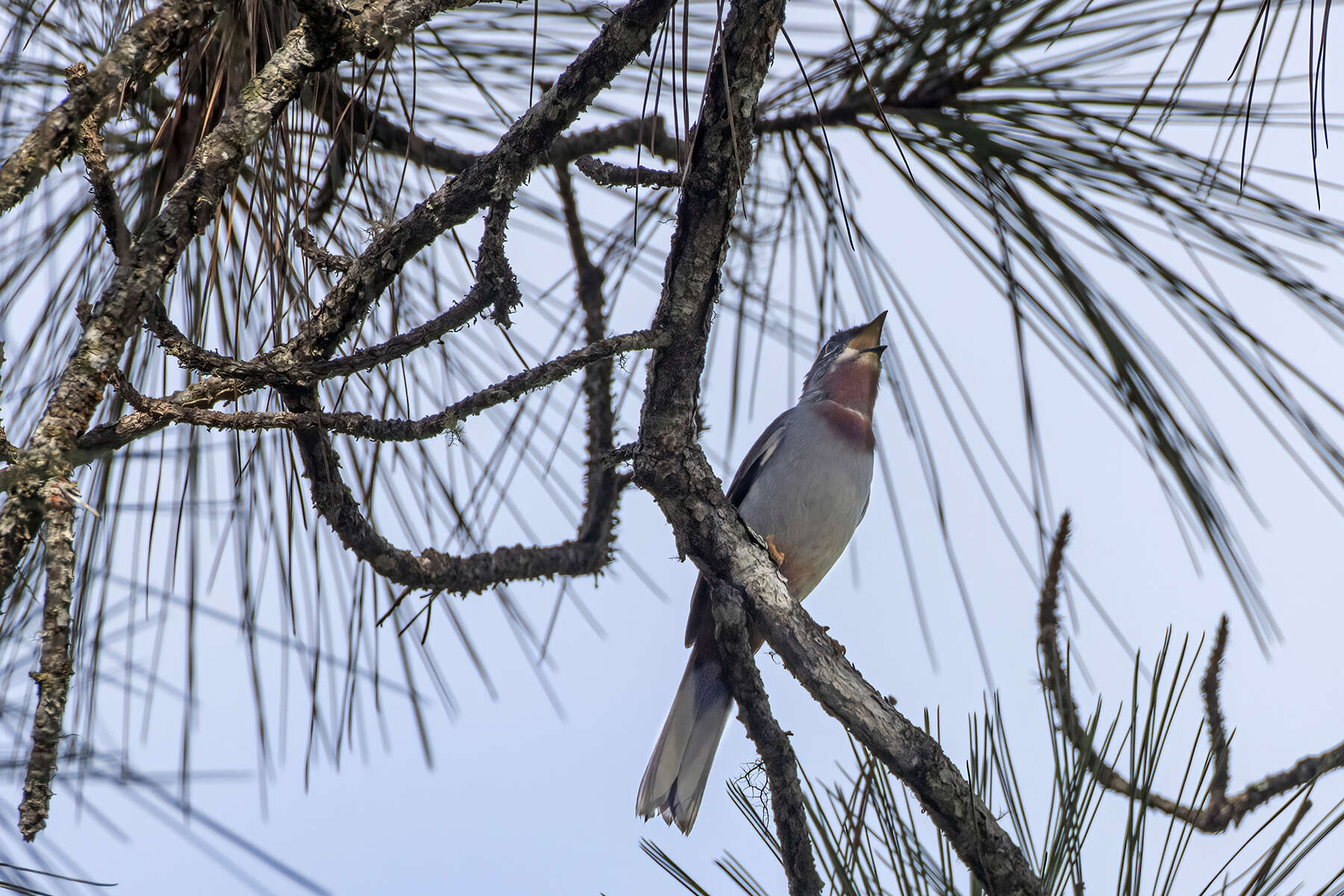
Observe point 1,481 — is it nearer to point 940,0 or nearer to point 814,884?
point 814,884

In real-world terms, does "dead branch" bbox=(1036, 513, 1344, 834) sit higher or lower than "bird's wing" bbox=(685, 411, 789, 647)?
lower

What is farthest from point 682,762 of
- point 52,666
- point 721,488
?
point 52,666

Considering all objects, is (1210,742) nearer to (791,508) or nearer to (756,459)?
(791,508)

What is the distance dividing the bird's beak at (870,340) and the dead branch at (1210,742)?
1.98 meters

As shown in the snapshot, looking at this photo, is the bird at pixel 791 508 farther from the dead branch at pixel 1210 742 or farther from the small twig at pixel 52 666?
the small twig at pixel 52 666

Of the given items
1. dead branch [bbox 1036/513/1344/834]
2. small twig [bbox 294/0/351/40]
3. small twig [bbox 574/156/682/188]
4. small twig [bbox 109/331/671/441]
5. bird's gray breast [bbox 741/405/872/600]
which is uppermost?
bird's gray breast [bbox 741/405/872/600]

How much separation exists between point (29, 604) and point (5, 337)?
1.84ft

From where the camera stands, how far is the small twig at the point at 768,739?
1.83m

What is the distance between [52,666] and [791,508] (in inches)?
104

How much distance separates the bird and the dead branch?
1.06 m

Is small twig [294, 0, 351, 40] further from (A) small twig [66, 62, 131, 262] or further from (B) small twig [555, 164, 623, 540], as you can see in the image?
(B) small twig [555, 164, 623, 540]

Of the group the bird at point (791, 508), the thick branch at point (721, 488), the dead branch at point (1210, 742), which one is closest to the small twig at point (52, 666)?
the thick branch at point (721, 488)

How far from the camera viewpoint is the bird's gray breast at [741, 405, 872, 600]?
3.43 metres

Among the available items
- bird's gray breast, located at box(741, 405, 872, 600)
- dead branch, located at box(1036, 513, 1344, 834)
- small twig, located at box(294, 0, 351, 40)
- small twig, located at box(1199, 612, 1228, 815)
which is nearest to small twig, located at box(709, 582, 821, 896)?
dead branch, located at box(1036, 513, 1344, 834)
